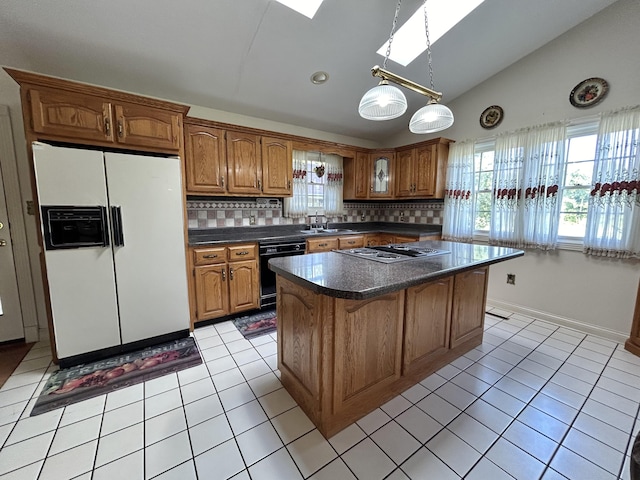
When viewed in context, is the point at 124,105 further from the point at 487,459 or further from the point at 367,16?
the point at 487,459

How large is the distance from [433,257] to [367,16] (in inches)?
83.8

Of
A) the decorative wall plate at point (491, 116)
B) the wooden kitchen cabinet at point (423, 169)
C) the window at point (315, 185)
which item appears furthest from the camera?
the window at point (315, 185)

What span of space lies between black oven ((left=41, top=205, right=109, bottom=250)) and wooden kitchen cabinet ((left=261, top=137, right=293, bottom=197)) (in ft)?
5.52

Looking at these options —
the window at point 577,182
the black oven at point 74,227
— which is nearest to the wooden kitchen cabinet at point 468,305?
the window at point 577,182

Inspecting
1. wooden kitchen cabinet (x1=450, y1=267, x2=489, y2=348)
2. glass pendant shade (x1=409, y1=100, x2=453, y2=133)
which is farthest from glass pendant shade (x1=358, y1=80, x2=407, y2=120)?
wooden kitchen cabinet (x1=450, y1=267, x2=489, y2=348)

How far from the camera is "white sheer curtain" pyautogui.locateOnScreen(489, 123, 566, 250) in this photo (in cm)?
282

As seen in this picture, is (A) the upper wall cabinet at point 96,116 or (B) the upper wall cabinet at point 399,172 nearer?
(A) the upper wall cabinet at point 96,116

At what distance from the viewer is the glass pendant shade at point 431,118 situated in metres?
1.89

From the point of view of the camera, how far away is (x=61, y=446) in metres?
1.42

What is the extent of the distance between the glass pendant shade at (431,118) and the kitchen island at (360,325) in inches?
39.9

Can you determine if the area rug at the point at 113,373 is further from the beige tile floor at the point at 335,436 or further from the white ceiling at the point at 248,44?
the white ceiling at the point at 248,44

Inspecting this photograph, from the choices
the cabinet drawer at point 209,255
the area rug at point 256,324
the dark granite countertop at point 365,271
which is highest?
the dark granite countertop at point 365,271

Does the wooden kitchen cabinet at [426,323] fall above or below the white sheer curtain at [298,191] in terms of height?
below

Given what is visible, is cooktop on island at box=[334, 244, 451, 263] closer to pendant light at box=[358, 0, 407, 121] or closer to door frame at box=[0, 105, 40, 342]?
pendant light at box=[358, 0, 407, 121]
